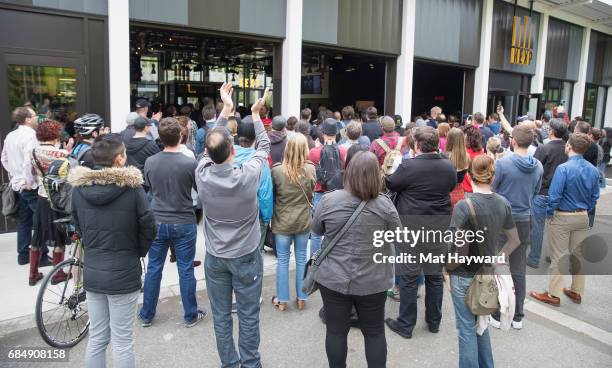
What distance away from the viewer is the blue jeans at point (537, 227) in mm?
5949

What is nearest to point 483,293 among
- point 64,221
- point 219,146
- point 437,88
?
point 219,146

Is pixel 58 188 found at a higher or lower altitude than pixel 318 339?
higher

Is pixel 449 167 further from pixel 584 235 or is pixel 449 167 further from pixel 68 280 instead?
pixel 68 280

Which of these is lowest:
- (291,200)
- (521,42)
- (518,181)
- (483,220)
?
(291,200)

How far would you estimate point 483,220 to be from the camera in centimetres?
314

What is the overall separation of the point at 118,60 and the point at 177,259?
4.39 m

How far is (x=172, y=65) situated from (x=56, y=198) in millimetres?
14151

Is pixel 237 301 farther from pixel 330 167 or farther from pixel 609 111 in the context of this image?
pixel 609 111

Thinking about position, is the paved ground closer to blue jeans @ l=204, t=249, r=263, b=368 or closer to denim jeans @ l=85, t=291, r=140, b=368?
blue jeans @ l=204, t=249, r=263, b=368

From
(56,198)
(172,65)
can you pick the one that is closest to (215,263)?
(56,198)

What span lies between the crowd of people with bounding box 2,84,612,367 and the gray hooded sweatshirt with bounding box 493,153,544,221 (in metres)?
0.01

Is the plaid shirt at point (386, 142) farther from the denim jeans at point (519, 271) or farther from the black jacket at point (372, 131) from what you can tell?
the denim jeans at point (519, 271)

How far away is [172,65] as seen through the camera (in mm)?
17266

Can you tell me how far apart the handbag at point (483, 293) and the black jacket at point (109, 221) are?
7.44 ft
